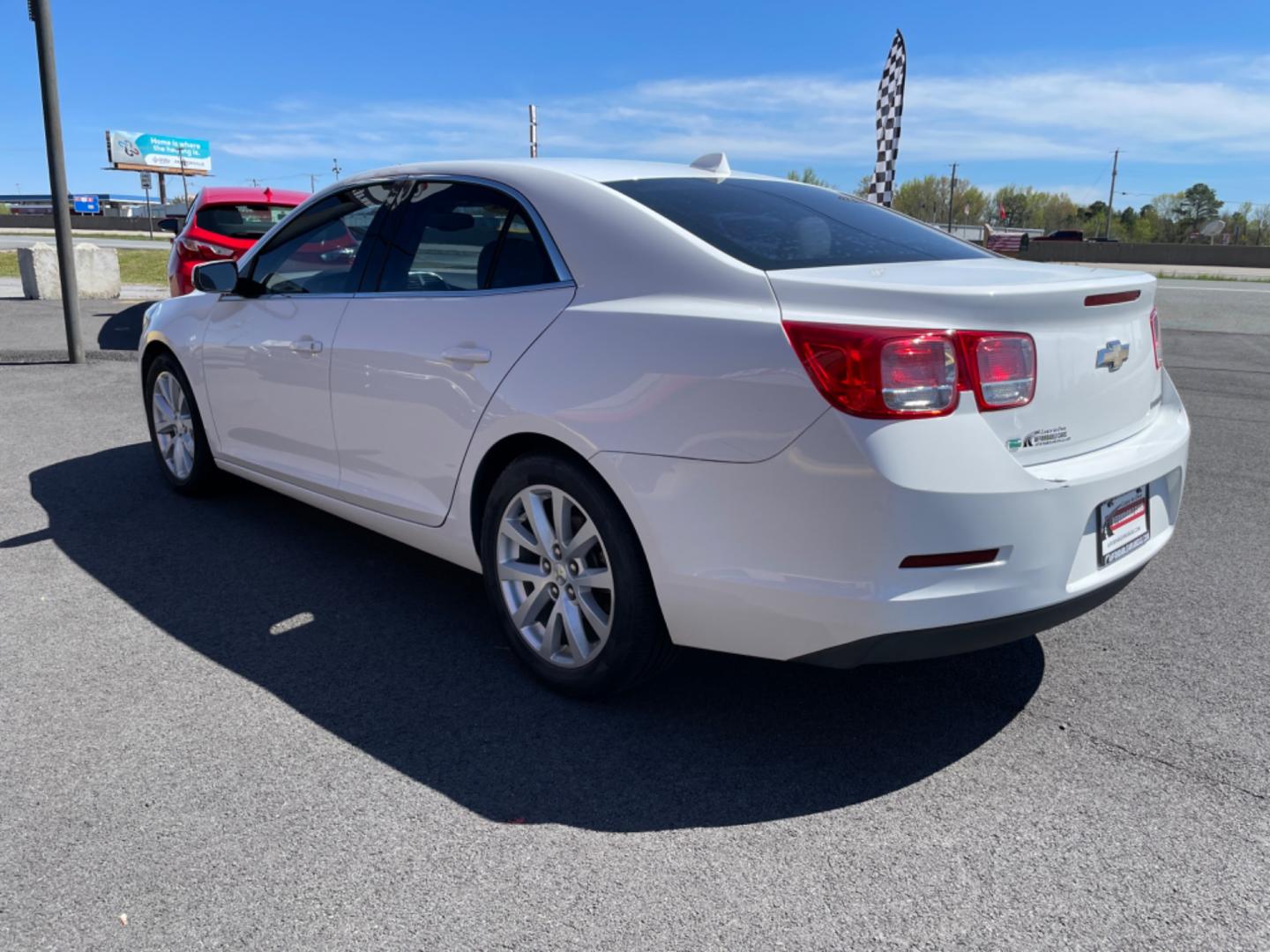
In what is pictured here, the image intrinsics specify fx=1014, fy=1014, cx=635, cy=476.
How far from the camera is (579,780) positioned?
8.77ft

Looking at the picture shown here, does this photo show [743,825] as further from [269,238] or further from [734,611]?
[269,238]

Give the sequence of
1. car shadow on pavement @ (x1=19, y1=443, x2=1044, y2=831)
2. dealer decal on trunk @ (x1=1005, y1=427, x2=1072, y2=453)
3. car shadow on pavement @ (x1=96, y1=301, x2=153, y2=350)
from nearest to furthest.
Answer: dealer decal on trunk @ (x1=1005, y1=427, x2=1072, y2=453) < car shadow on pavement @ (x1=19, y1=443, x2=1044, y2=831) < car shadow on pavement @ (x1=96, y1=301, x2=153, y2=350)

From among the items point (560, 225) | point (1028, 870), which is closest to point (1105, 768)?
point (1028, 870)

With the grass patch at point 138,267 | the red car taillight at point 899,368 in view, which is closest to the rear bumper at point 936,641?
the red car taillight at point 899,368

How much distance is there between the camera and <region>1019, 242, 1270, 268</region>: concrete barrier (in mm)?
51125

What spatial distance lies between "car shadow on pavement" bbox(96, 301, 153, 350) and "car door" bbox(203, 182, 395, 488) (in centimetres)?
616

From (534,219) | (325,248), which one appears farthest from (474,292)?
(325,248)

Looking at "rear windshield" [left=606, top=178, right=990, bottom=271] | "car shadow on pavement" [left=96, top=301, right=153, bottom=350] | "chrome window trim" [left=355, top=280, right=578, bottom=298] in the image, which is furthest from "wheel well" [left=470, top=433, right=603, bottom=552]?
"car shadow on pavement" [left=96, top=301, right=153, bottom=350]

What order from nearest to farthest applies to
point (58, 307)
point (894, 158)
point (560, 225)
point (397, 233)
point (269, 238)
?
point (560, 225), point (397, 233), point (269, 238), point (58, 307), point (894, 158)

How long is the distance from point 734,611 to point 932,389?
75 centimetres

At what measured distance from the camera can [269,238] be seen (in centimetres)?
443

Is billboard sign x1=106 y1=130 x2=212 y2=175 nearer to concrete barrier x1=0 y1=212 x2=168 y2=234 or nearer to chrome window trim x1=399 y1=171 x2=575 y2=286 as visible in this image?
concrete barrier x1=0 y1=212 x2=168 y2=234

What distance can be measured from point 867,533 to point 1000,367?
1.74 ft

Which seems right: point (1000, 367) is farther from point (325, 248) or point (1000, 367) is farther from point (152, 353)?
point (152, 353)
